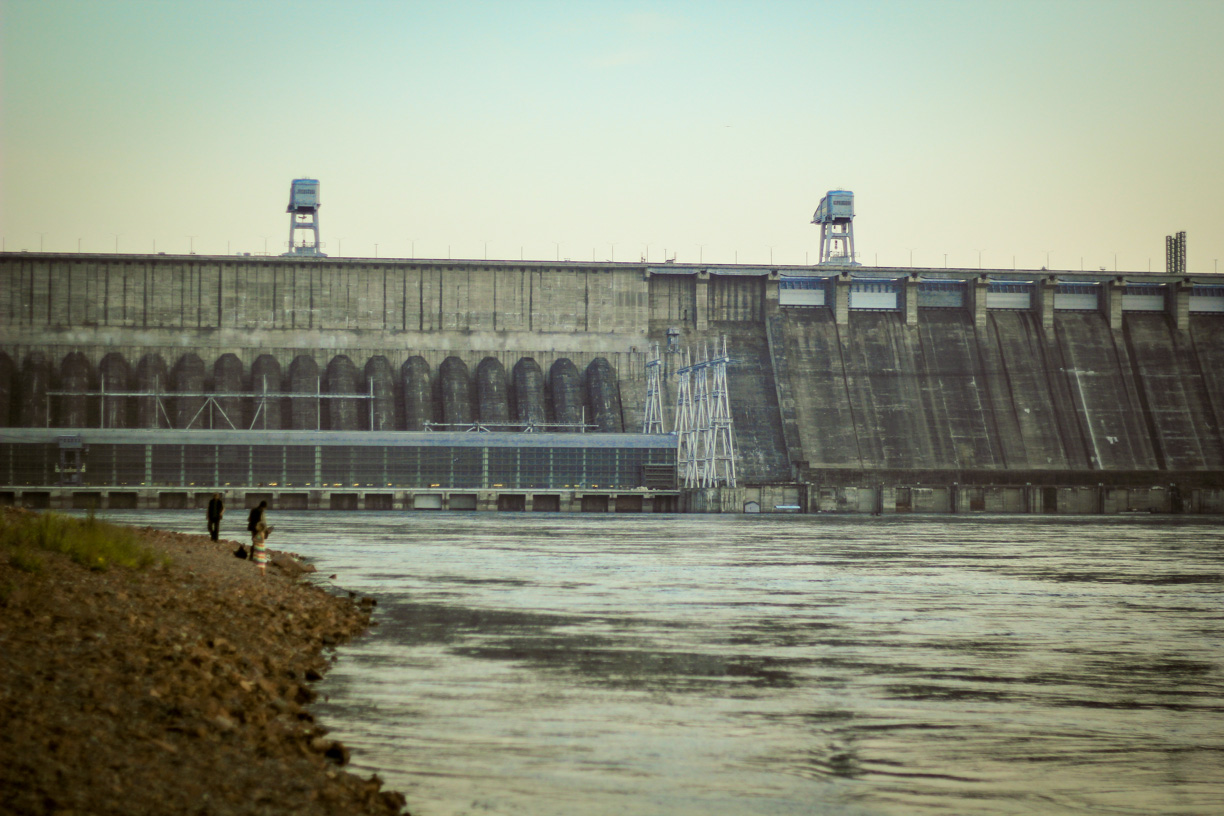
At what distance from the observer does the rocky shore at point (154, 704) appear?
31.6ft

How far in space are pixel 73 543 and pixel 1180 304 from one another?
355 ft

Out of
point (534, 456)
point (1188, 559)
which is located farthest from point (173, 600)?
point (534, 456)

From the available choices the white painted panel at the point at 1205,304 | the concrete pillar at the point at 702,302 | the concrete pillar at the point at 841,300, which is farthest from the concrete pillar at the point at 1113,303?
the concrete pillar at the point at 702,302

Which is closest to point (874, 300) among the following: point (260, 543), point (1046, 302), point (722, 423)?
point (1046, 302)

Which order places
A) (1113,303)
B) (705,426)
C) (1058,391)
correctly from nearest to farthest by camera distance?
(705,426), (1058,391), (1113,303)

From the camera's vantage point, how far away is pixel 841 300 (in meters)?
106

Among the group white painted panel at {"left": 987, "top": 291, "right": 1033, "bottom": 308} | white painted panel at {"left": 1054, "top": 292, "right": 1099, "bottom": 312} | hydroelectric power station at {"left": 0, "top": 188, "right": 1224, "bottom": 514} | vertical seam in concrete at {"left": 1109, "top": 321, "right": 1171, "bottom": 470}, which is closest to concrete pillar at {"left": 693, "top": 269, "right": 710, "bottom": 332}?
hydroelectric power station at {"left": 0, "top": 188, "right": 1224, "bottom": 514}

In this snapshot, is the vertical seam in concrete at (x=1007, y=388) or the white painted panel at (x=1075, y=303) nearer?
the vertical seam in concrete at (x=1007, y=388)

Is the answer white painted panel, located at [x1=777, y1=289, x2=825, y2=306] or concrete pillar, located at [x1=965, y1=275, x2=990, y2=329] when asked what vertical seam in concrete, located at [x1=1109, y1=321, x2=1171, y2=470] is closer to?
concrete pillar, located at [x1=965, y1=275, x2=990, y2=329]

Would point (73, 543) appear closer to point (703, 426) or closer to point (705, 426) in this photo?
point (703, 426)

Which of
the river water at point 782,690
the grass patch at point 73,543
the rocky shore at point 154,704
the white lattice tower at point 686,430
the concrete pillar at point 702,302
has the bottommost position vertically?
the river water at point 782,690

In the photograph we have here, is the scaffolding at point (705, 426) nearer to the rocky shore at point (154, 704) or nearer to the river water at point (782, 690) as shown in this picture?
the river water at point (782, 690)

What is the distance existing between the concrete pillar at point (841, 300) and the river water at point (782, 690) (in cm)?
6725

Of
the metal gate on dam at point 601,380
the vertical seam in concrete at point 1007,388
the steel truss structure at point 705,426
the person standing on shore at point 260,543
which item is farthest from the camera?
the vertical seam in concrete at point 1007,388
